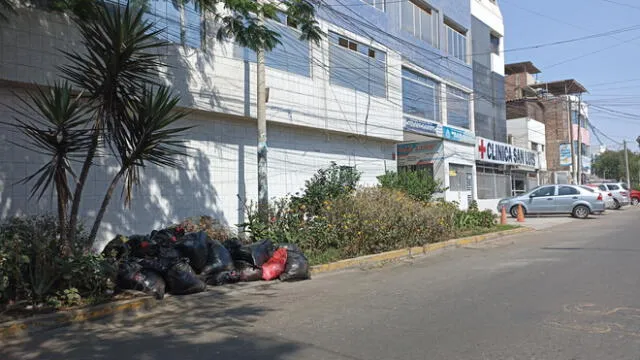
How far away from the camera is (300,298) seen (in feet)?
23.5

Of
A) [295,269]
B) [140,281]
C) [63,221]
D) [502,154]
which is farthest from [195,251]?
[502,154]

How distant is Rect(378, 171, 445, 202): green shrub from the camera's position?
636 inches

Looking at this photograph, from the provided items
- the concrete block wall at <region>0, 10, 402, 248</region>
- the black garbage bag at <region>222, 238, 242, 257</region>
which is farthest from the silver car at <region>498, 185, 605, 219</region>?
the black garbage bag at <region>222, 238, 242, 257</region>

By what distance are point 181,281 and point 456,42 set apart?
20.7 meters

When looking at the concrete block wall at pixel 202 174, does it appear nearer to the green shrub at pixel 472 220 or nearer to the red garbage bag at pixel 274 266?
the red garbage bag at pixel 274 266

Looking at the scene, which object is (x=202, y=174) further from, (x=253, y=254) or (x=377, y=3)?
(x=377, y=3)

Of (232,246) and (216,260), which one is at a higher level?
(232,246)

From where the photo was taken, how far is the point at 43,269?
6172 millimetres

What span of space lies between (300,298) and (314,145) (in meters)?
8.12

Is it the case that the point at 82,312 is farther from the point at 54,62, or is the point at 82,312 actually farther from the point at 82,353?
the point at 54,62

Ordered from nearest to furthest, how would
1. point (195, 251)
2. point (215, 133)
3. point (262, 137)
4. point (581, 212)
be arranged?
point (195, 251) → point (262, 137) → point (215, 133) → point (581, 212)

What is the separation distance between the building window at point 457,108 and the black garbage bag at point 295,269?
16158mm

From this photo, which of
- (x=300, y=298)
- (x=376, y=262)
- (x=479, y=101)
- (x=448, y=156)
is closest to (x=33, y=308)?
(x=300, y=298)

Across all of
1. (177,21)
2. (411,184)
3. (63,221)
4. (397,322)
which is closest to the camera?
(397,322)
